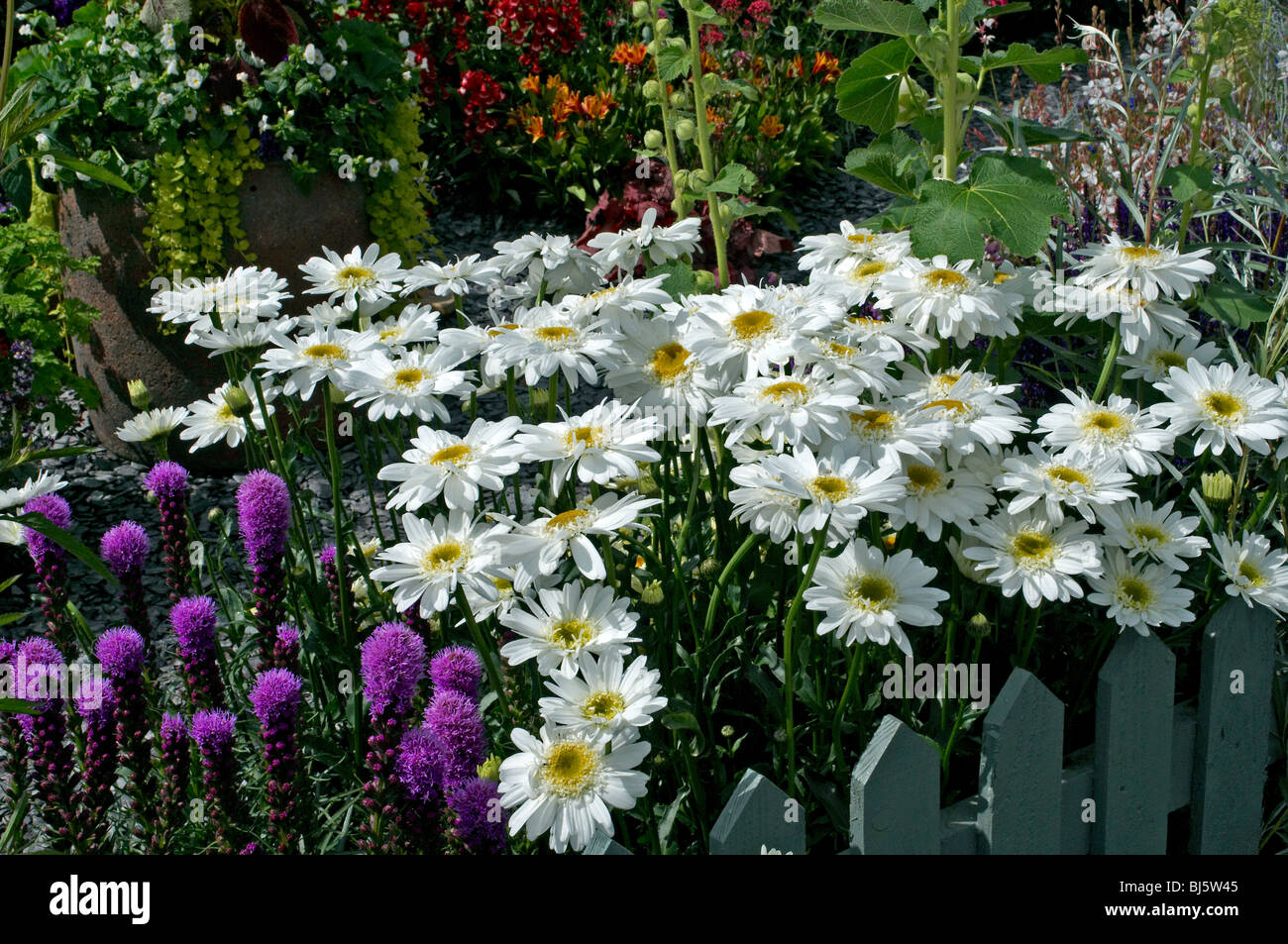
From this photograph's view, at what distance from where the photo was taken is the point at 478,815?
160cm

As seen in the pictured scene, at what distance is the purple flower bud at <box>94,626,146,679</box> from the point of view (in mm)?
1750

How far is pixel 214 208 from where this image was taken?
3777 mm

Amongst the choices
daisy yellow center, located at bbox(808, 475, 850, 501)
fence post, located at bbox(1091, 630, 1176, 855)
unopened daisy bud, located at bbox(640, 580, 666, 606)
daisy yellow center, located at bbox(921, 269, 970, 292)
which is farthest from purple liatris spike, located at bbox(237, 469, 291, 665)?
fence post, located at bbox(1091, 630, 1176, 855)

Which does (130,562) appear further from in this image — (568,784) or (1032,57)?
(1032,57)

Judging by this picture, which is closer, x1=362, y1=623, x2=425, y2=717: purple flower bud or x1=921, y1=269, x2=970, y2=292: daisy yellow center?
x1=362, y1=623, x2=425, y2=717: purple flower bud

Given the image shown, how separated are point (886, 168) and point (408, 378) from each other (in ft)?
3.33

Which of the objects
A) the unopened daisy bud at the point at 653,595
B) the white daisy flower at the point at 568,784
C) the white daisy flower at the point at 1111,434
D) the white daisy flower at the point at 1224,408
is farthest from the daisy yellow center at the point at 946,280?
the white daisy flower at the point at 568,784

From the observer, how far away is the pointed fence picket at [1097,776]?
170 cm

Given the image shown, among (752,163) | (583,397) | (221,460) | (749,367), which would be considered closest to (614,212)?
(583,397)

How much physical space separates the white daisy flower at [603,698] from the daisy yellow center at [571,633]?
0.04 metres

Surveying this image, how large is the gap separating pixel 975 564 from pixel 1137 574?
0.87ft

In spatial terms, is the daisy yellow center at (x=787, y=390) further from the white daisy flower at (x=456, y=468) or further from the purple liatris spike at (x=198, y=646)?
the purple liatris spike at (x=198, y=646)

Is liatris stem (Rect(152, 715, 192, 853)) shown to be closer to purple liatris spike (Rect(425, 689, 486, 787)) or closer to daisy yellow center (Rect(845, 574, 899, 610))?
purple liatris spike (Rect(425, 689, 486, 787))

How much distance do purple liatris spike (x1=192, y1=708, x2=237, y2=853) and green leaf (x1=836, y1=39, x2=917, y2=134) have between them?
1.51 metres
